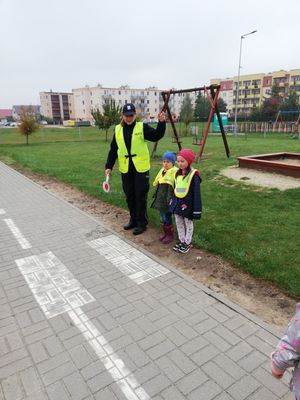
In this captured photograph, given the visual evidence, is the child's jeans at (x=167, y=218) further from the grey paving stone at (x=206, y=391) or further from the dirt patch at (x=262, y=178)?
the dirt patch at (x=262, y=178)

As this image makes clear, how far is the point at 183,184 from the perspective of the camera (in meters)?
4.05

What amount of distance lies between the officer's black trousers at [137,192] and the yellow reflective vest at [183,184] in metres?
0.91

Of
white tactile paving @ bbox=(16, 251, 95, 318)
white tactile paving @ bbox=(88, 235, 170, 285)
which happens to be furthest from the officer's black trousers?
white tactile paving @ bbox=(16, 251, 95, 318)

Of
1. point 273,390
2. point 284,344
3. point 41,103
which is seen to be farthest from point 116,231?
point 41,103

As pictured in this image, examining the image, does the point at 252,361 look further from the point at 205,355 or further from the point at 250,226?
the point at 250,226

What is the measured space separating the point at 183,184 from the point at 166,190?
0.54 m

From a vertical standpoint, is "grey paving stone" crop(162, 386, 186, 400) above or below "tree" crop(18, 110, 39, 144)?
below

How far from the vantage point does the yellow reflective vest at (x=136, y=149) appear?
4.70 m

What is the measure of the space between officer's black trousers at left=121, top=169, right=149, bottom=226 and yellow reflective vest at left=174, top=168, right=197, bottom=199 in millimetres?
910

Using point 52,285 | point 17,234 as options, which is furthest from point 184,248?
point 17,234

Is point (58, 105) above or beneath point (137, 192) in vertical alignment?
above

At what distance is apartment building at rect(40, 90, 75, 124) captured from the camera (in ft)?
358

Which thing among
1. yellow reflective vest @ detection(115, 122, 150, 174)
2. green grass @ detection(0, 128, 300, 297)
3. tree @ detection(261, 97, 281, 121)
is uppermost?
tree @ detection(261, 97, 281, 121)

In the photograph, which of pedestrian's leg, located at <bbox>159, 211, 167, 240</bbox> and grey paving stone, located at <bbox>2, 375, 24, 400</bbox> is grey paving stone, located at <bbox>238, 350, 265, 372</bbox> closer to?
grey paving stone, located at <bbox>2, 375, 24, 400</bbox>
